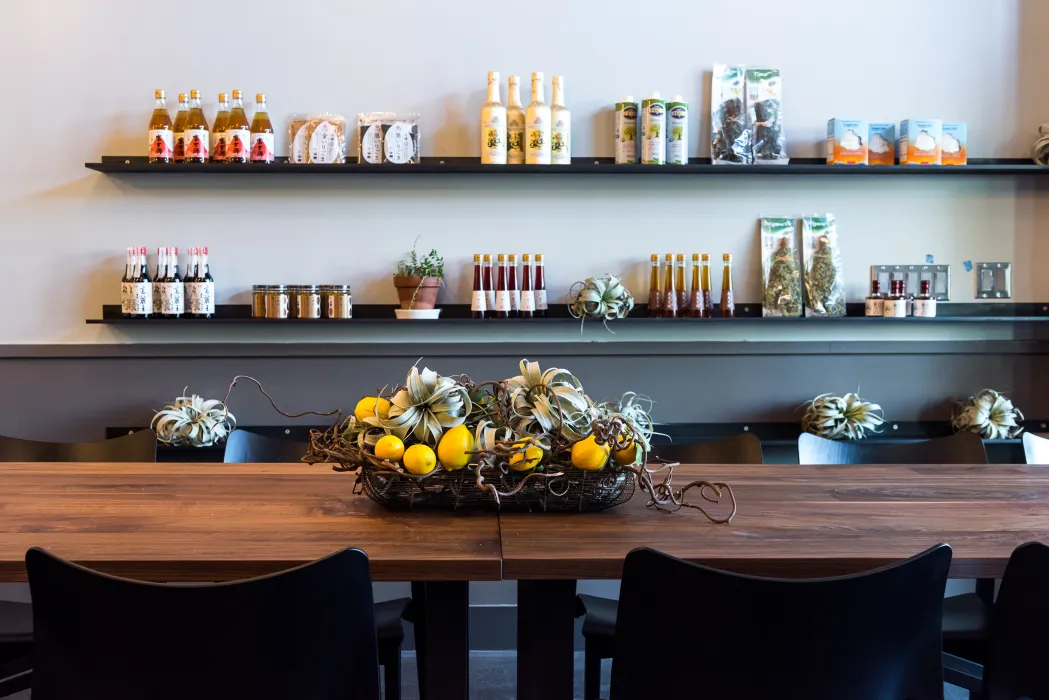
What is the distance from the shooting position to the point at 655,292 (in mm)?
3223

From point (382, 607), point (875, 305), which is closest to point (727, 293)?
point (875, 305)

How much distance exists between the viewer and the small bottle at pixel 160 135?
3035 millimetres

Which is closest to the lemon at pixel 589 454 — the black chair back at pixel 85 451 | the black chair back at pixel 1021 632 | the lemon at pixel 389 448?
the lemon at pixel 389 448

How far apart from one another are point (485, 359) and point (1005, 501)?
1.94 m

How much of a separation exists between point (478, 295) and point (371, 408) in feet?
5.27

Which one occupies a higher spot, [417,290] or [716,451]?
[417,290]

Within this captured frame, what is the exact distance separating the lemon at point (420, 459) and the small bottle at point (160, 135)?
6.79 ft

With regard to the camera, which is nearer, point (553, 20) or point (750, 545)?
point (750, 545)

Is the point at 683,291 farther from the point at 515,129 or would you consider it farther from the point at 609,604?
the point at 609,604

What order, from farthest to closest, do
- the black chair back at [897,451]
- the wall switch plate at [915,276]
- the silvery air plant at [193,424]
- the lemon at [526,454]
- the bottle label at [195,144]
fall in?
1. the wall switch plate at [915,276]
2. the bottle label at [195,144]
3. the silvery air plant at [193,424]
4. the black chair back at [897,451]
5. the lemon at [526,454]

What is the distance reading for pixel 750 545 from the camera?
134cm

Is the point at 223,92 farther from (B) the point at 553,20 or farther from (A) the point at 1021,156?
(A) the point at 1021,156

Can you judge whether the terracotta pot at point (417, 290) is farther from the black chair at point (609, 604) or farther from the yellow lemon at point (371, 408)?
the yellow lemon at point (371, 408)

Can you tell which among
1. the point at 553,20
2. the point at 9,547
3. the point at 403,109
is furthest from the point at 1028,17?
the point at 9,547
